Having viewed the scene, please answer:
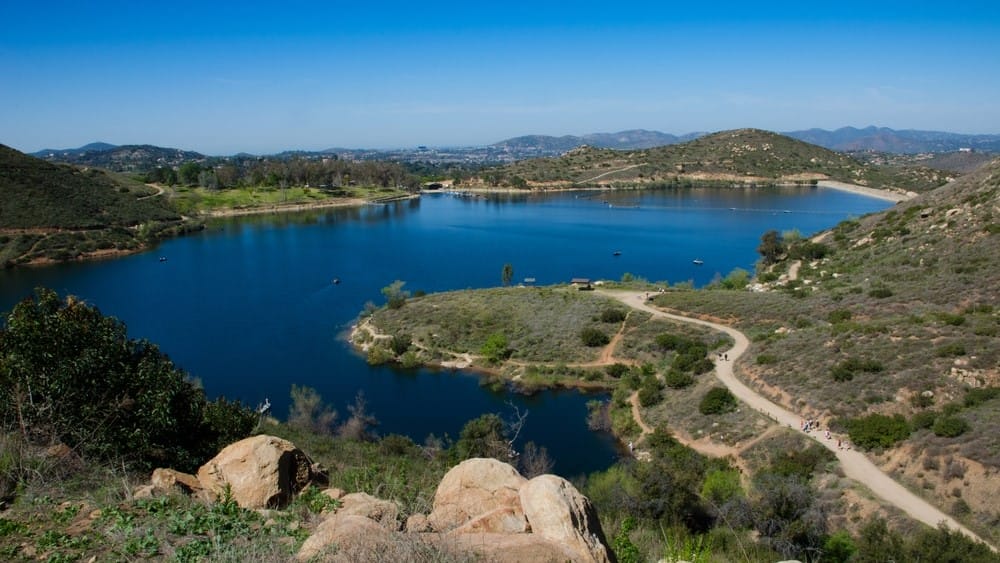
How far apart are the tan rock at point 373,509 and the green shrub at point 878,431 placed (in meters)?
18.7

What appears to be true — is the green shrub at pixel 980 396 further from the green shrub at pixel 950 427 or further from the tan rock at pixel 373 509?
the tan rock at pixel 373 509

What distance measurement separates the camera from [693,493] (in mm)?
17922

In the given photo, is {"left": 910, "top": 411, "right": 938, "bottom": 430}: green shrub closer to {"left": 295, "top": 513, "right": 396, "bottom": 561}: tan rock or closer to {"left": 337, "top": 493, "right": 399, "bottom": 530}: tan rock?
{"left": 337, "top": 493, "right": 399, "bottom": 530}: tan rock

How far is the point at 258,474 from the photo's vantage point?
909 centimetres

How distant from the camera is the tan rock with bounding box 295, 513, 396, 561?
5.34m

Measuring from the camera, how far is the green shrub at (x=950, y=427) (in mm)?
18688

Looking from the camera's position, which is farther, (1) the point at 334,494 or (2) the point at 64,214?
(2) the point at 64,214

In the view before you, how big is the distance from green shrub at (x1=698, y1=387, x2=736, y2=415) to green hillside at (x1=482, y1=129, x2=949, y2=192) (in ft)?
453

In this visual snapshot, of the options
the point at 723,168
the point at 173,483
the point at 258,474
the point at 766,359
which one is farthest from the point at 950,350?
the point at 723,168

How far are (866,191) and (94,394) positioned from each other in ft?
525

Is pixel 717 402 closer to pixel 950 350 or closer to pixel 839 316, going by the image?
pixel 950 350

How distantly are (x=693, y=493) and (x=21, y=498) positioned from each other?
16052 mm

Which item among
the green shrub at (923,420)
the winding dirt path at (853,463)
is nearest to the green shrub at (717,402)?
the winding dirt path at (853,463)

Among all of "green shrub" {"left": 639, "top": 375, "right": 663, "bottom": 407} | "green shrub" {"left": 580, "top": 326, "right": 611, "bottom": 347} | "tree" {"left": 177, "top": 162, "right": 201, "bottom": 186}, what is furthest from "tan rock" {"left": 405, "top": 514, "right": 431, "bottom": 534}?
"tree" {"left": 177, "top": 162, "right": 201, "bottom": 186}
